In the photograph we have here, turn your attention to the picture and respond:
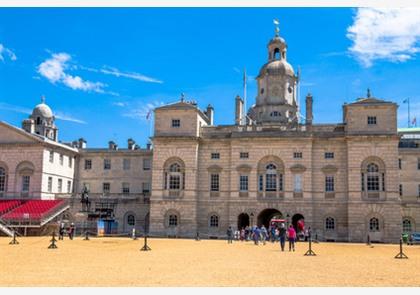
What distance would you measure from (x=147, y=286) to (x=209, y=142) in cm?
4062

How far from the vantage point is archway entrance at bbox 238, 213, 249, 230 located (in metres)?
55.0

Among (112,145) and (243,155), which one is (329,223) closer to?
(243,155)

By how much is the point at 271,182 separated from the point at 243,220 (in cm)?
518

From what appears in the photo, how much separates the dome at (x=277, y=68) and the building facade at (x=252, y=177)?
21.1 feet

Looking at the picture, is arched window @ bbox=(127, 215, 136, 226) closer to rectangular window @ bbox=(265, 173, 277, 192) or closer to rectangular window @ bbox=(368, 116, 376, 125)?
rectangular window @ bbox=(265, 173, 277, 192)

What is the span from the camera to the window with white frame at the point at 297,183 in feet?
176

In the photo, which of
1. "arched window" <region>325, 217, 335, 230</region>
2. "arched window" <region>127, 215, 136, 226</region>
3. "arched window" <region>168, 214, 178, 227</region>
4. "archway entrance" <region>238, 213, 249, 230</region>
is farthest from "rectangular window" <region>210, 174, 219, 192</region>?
"arched window" <region>325, 217, 335, 230</region>

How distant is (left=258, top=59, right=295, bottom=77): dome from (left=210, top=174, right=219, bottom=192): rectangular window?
17.1 meters

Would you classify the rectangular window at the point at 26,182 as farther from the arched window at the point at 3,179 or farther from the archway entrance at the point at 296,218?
the archway entrance at the point at 296,218

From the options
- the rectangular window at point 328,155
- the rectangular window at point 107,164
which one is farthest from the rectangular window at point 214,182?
the rectangular window at point 107,164

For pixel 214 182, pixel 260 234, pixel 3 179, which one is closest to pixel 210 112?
pixel 214 182

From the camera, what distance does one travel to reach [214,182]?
182 ft

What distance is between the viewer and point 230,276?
1833 centimetres
